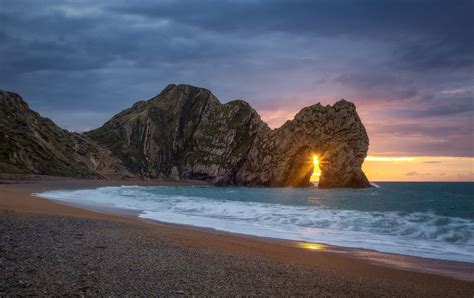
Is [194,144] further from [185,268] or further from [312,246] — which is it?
[185,268]

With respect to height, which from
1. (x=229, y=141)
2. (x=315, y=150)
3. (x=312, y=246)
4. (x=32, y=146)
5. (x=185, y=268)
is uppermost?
(x=229, y=141)

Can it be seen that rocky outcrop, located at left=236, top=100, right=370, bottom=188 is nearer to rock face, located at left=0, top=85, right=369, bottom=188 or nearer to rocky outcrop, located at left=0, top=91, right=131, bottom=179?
rock face, located at left=0, top=85, right=369, bottom=188

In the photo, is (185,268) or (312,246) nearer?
(185,268)

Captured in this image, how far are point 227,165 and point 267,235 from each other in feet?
380

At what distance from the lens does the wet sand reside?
615 cm

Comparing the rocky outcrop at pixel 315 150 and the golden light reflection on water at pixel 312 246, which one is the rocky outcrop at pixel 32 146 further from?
the golden light reflection on water at pixel 312 246

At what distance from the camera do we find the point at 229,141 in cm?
14012

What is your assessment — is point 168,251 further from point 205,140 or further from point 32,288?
point 205,140

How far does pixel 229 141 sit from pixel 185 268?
133 m

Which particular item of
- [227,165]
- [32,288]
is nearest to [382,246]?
[32,288]

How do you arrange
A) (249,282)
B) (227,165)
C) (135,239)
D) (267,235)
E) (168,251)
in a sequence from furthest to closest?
(227,165) < (267,235) < (135,239) < (168,251) < (249,282)

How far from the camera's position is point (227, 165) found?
131 metres

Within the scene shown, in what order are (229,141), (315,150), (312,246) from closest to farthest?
(312,246) < (315,150) < (229,141)

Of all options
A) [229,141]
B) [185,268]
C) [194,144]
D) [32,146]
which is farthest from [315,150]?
[185,268]
